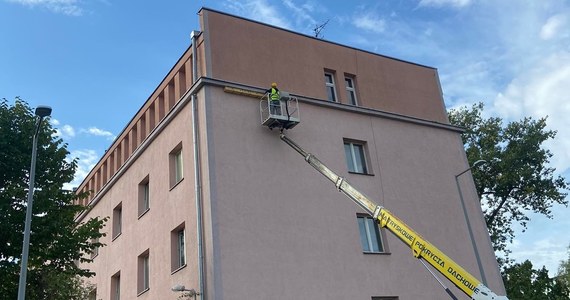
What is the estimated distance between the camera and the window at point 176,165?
20.4 meters

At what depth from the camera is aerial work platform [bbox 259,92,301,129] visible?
18861 mm

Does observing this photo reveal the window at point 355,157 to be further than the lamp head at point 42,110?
Yes

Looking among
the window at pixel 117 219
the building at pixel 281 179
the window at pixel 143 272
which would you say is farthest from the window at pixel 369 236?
the window at pixel 117 219

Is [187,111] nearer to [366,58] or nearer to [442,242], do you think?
[366,58]

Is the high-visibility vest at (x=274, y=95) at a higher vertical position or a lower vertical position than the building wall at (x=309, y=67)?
lower

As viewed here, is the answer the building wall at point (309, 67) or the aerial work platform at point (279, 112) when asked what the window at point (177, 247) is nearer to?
the aerial work platform at point (279, 112)

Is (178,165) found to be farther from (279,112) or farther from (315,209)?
(315,209)

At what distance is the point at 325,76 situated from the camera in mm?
22250

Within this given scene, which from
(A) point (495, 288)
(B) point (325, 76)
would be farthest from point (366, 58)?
(A) point (495, 288)

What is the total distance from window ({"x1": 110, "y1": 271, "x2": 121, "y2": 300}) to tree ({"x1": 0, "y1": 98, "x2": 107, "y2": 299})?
5879 millimetres

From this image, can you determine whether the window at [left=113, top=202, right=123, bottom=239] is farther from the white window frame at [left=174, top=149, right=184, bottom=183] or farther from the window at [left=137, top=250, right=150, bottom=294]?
the white window frame at [left=174, top=149, right=184, bottom=183]

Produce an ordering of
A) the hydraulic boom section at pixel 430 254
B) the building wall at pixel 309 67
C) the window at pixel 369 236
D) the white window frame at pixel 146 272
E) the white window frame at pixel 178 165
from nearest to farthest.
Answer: the hydraulic boom section at pixel 430 254 < the window at pixel 369 236 < the building wall at pixel 309 67 < the white window frame at pixel 178 165 < the white window frame at pixel 146 272

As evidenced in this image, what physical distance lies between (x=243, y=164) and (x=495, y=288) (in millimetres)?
10898

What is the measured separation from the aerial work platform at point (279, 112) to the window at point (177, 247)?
4505mm
